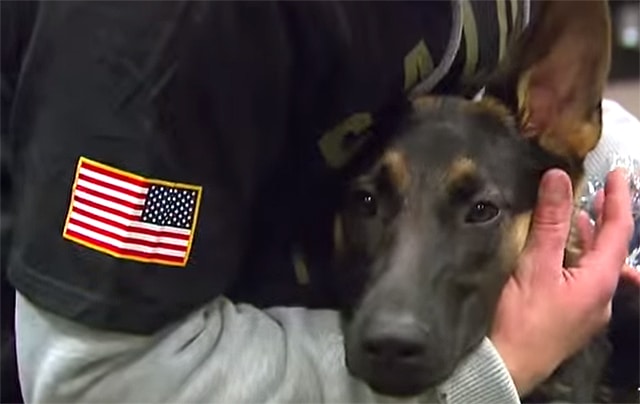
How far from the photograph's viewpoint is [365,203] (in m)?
1.22

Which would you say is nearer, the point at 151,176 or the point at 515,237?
the point at 151,176

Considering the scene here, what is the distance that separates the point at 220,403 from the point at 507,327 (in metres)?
0.29

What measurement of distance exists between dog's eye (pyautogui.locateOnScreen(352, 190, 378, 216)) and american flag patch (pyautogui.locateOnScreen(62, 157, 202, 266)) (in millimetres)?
221

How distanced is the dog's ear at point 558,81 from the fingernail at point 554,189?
7 centimetres

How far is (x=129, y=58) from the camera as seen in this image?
39.5 inches

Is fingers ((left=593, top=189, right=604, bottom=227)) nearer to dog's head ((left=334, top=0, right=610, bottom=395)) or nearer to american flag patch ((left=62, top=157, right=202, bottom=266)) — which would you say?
dog's head ((left=334, top=0, right=610, bottom=395))

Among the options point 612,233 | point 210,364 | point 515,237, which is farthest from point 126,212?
point 612,233

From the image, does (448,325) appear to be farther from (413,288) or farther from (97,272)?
Answer: (97,272)

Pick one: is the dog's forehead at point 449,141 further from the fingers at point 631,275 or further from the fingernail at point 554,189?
the fingers at point 631,275

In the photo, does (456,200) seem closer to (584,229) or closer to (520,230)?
(520,230)

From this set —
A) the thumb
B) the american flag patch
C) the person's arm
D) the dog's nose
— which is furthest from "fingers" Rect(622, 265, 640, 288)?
the american flag patch

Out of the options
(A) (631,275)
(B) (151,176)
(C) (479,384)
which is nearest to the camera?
(B) (151,176)

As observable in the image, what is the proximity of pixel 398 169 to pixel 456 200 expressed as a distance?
7cm

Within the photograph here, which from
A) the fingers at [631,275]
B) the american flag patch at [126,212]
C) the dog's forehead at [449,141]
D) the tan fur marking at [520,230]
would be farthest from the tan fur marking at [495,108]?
the american flag patch at [126,212]
